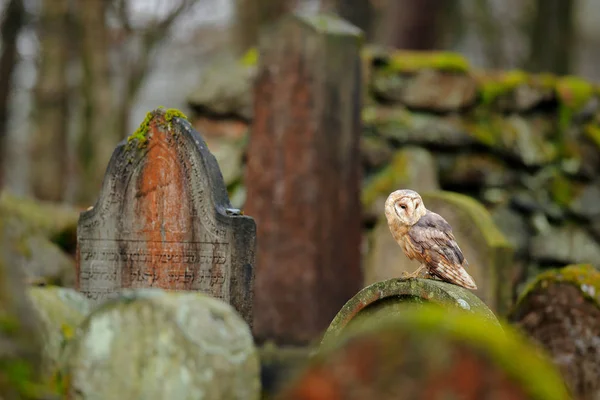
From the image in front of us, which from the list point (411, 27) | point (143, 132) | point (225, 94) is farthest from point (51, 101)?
point (143, 132)

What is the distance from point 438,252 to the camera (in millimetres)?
4953

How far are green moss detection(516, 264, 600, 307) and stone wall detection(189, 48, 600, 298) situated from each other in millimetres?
4782

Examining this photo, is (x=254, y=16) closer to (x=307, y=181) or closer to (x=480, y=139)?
(x=480, y=139)

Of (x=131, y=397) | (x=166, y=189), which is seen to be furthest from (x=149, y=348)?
(x=166, y=189)

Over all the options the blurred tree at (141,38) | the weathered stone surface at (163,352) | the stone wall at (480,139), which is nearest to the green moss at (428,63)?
the stone wall at (480,139)

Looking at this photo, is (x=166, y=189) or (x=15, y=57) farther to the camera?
(x=15, y=57)

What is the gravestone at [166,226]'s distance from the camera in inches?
206

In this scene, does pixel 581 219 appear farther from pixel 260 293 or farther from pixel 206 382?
pixel 206 382

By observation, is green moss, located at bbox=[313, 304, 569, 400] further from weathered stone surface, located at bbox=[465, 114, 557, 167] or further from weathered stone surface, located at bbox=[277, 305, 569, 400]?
weathered stone surface, located at bbox=[465, 114, 557, 167]

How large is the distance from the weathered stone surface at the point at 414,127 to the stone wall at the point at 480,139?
0.01 meters

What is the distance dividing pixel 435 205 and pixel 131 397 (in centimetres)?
495

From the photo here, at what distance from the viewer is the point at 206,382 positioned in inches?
132

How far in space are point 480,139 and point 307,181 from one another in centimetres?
372

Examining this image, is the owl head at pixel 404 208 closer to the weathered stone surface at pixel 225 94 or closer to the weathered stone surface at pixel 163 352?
the weathered stone surface at pixel 163 352
